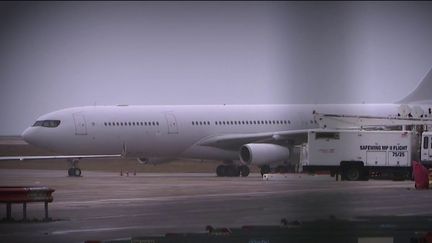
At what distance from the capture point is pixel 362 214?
69.7 feet

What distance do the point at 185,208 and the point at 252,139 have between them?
2479 centimetres

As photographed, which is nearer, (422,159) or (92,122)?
(422,159)

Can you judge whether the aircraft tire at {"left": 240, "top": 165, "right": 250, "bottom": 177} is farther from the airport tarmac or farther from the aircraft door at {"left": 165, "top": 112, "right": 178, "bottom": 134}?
the airport tarmac

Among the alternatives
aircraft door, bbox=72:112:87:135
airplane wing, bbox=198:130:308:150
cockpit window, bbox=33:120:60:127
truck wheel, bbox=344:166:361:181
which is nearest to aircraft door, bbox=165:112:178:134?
airplane wing, bbox=198:130:308:150

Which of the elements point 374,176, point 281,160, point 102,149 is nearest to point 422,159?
point 374,176

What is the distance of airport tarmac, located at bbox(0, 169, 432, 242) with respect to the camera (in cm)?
1852

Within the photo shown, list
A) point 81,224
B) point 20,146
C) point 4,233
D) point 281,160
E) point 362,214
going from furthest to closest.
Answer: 1. point 20,146
2. point 281,160
3. point 362,214
4. point 81,224
5. point 4,233

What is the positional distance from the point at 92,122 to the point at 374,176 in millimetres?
14777

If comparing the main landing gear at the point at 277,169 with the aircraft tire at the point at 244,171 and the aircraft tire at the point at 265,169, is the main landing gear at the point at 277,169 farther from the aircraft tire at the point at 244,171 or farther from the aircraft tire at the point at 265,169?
the aircraft tire at the point at 244,171

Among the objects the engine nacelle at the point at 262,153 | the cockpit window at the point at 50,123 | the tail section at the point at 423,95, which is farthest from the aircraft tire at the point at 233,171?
the tail section at the point at 423,95

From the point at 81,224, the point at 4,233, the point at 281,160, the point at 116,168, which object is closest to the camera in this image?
the point at 4,233

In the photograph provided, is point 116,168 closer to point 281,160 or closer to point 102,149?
point 102,149

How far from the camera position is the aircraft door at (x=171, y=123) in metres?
48.2

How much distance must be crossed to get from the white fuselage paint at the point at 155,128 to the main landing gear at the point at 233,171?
1272 millimetres
